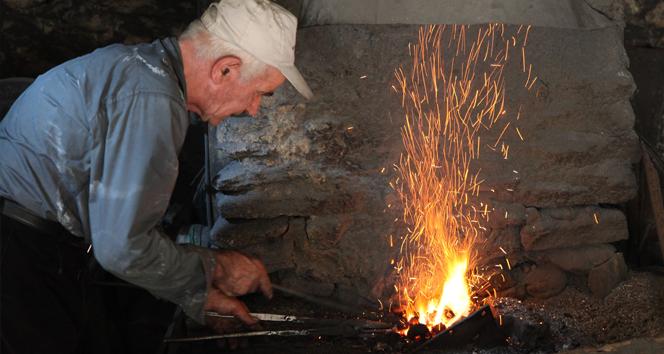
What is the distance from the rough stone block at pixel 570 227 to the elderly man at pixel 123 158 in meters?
1.50

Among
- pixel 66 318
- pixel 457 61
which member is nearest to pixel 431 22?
pixel 457 61

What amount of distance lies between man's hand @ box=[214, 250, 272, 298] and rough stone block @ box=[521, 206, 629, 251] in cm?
142

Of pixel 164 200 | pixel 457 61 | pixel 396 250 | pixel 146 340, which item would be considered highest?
pixel 457 61

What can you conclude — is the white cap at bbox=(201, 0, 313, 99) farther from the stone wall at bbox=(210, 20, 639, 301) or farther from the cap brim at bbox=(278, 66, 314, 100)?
the stone wall at bbox=(210, 20, 639, 301)

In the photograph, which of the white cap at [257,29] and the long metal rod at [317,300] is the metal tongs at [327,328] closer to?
the long metal rod at [317,300]

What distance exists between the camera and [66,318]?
2.52m

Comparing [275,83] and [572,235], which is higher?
[275,83]

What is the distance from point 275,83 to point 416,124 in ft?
3.45

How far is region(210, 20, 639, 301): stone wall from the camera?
3059 mm

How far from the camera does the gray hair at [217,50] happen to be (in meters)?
2.13

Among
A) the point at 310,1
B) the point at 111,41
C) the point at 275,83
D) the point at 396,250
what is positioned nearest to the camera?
the point at 275,83

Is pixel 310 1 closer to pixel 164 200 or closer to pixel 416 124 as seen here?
pixel 416 124

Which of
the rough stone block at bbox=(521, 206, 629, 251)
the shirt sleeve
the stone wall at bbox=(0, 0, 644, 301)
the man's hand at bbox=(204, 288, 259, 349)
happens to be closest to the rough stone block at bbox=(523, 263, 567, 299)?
the stone wall at bbox=(0, 0, 644, 301)

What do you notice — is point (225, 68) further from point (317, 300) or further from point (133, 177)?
Result: point (317, 300)
